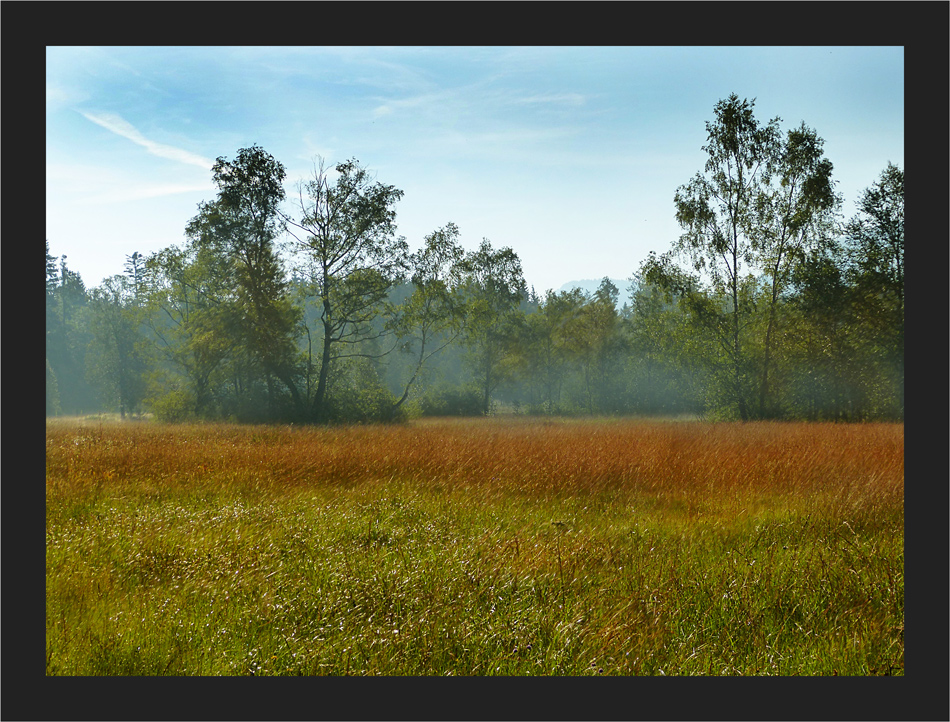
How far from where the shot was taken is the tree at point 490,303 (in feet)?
118

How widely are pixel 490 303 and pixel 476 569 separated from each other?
3564 cm

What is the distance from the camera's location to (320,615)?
12.2ft

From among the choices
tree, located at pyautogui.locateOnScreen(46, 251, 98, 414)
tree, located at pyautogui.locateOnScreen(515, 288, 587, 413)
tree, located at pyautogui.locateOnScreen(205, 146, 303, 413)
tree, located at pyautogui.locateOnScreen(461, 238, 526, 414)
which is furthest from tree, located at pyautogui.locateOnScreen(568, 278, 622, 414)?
tree, located at pyautogui.locateOnScreen(46, 251, 98, 414)

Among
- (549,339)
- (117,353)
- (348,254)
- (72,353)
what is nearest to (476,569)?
(348,254)

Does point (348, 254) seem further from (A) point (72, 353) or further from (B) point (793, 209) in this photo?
(A) point (72, 353)

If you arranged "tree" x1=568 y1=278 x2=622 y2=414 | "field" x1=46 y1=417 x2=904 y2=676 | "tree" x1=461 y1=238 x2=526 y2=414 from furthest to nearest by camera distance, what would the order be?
1. "tree" x1=568 y1=278 x2=622 y2=414
2. "tree" x1=461 y1=238 x2=526 y2=414
3. "field" x1=46 y1=417 x2=904 y2=676

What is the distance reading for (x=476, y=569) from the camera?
4.31 m

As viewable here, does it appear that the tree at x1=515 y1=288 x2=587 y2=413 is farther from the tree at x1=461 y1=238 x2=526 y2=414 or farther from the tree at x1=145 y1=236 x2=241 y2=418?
the tree at x1=145 y1=236 x2=241 y2=418

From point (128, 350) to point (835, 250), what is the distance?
48.6 meters

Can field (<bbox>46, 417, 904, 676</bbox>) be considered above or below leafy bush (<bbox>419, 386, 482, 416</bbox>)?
above

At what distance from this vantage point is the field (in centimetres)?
326

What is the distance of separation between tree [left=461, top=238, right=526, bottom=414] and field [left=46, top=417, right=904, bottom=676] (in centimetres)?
2565
